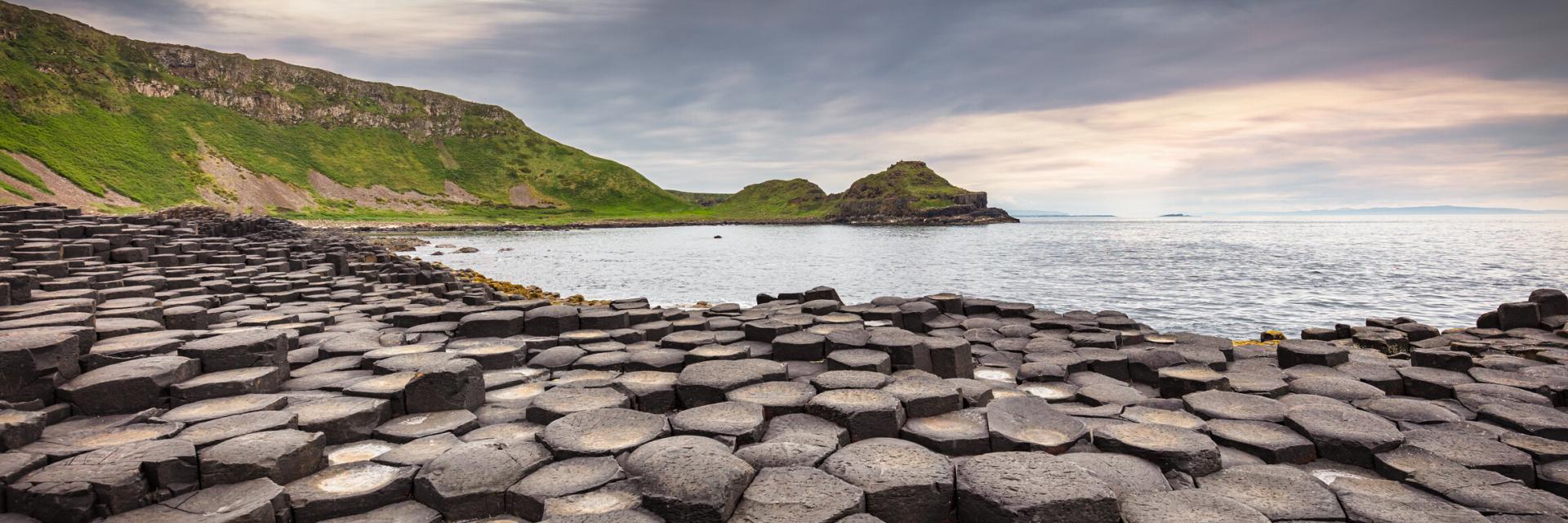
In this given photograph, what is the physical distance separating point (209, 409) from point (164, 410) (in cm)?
43

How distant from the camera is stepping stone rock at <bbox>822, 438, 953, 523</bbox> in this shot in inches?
158

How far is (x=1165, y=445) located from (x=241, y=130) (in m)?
166

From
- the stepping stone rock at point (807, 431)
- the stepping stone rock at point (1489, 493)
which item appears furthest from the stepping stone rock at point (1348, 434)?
the stepping stone rock at point (807, 431)

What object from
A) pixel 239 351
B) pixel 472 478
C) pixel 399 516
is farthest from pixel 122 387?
pixel 472 478

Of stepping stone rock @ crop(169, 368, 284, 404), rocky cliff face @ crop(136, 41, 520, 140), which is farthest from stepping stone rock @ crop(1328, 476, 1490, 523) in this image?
rocky cliff face @ crop(136, 41, 520, 140)

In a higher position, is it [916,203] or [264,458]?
[916,203]

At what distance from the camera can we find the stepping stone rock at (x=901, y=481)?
4004 mm

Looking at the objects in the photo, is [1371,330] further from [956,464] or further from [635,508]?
[635,508]

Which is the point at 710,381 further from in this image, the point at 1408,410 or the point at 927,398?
the point at 1408,410

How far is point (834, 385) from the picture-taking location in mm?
6137

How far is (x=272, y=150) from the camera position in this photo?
424 ft

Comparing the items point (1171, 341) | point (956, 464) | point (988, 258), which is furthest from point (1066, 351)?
point (988, 258)

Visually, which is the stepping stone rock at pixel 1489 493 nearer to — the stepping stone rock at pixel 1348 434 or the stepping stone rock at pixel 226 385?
the stepping stone rock at pixel 1348 434

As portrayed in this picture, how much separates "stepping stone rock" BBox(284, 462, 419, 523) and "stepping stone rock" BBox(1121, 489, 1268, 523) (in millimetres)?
4414
